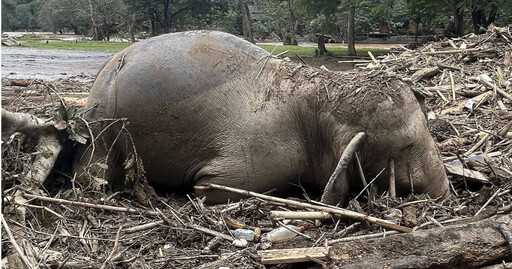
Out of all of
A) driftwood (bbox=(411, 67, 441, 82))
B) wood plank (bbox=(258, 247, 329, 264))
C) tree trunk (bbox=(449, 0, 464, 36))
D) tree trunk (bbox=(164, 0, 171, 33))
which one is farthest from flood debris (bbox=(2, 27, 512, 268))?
tree trunk (bbox=(164, 0, 171, 33))

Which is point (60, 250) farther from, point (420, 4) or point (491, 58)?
point (420, 4)

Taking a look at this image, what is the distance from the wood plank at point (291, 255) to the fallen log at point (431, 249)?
79mm

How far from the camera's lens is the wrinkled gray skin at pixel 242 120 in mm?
5109

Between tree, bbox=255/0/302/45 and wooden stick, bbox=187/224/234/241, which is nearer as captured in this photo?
wooden stick, bbox=187/224/234/241

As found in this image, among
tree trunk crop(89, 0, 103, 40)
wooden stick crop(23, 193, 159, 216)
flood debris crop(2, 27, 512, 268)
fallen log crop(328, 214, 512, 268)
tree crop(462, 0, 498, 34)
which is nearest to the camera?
fallen log crop(328, 214, 512, 268)

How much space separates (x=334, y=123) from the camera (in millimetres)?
5238

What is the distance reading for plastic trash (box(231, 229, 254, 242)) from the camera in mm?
3996

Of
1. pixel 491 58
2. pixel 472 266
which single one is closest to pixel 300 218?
pixel 472 266

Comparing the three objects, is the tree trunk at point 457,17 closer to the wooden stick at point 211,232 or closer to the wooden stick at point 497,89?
the wooden stick at point 497,89

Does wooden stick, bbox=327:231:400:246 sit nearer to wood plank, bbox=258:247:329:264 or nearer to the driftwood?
wood plank, bbox=258:247:329:264

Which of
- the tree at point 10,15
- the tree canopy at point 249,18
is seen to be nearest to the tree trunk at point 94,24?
the tree canopy at point 249,18

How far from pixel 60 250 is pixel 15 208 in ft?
2.00

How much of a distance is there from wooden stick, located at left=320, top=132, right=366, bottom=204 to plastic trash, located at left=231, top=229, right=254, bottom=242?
2.75 feet

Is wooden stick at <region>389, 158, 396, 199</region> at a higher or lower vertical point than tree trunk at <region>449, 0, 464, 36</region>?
lower
